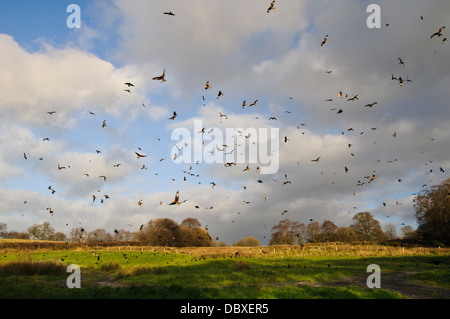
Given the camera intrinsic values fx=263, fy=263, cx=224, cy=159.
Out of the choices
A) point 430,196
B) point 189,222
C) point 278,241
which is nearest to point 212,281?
point 430,196

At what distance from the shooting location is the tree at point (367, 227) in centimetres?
8431

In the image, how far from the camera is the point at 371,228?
8544cm

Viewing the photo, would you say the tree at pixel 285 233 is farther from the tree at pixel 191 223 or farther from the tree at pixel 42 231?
the tree at pixel 42 231

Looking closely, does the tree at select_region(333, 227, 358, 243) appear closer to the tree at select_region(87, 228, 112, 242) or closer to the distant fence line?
the distant fence line

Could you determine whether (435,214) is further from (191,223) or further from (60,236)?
(60,236)

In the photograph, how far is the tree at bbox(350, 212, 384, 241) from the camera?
277 ft

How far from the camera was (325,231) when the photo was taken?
95688 mm

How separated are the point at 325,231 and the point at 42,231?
118 m

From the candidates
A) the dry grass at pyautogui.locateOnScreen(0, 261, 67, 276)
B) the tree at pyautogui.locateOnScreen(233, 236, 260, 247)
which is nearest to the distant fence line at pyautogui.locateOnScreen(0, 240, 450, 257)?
the dry grass at pyautogui.locateOnScreen(0, 261, 67, 276)

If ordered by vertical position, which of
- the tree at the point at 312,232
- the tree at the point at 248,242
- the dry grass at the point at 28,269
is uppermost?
the dry grass at the point at 28,269

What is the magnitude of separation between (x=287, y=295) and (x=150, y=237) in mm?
63462

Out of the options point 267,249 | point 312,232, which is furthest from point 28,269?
point 312,232

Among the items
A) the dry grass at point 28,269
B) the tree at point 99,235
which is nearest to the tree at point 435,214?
the dry grass at point 28,269
